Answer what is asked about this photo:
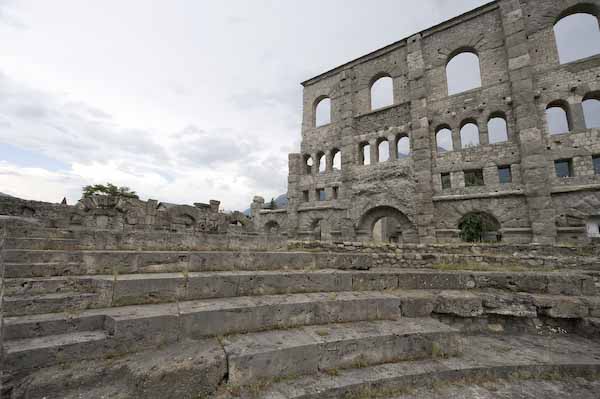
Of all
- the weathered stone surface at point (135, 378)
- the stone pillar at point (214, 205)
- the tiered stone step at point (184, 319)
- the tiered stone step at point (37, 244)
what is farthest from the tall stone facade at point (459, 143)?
the tiered stone step at point (37, 244)

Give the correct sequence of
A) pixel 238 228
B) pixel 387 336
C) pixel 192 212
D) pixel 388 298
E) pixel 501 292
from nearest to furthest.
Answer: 1. pixel 387 336
2. pixel 388 298
3. pixel 501 292
4. pixel 192 212
5. pixel 238 228

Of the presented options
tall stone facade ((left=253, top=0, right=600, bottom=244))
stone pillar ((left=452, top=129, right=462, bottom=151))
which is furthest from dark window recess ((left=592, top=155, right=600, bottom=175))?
stone pillar ((left=452, top=129, right=462, bottom=151))

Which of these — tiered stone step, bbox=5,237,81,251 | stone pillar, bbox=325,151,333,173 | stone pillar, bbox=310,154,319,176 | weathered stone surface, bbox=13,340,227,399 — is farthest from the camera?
stone pillar, bbox=310,154,319,176

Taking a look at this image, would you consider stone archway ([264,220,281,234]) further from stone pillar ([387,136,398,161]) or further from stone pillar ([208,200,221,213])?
stone pillar ([387,136,398,161])

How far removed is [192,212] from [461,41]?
17.2 m

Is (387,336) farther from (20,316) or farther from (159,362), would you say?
(20,316)

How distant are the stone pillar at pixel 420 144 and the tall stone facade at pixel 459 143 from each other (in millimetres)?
57

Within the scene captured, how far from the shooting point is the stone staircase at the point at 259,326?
6.97 ft

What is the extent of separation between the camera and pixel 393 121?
1561cm

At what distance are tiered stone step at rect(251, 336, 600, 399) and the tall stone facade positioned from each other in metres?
9.58

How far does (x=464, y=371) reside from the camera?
8.95 feet

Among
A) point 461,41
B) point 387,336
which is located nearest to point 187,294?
point 387,336

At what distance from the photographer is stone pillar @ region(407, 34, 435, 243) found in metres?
13.3

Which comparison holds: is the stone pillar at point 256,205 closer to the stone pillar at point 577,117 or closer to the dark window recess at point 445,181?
the dark window recess at point 445,181
